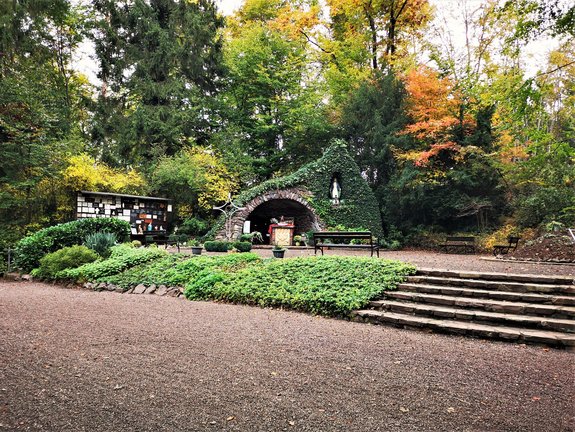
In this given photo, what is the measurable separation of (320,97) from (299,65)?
2.61 m

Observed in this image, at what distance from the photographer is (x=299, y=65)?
23938 millimetres

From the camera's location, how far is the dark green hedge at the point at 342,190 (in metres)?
18.3

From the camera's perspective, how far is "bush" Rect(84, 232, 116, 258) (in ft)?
37.6

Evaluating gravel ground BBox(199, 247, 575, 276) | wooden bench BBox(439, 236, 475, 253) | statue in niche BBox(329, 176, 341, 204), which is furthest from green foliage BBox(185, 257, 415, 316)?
statue in niche BBox(329, 176, 341, 204)

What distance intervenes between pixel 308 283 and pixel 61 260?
7093 mm

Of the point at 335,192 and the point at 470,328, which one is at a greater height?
the point at 335,192

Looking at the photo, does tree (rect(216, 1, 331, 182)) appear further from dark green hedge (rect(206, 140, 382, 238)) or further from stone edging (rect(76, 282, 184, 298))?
stone edging (rect(76, 282, 184, 298))

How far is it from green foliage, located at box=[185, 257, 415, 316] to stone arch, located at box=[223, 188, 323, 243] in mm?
9274

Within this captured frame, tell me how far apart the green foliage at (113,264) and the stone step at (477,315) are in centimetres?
670

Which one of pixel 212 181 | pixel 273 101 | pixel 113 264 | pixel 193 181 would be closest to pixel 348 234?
pixel 113 264

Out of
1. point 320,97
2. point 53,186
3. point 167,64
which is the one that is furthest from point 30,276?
point 320,97

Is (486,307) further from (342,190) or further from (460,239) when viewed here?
(342,190)

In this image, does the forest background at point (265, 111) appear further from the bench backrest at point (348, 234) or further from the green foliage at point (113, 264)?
the bench backrest at point (348, 234)

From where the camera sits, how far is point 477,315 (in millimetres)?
5691
